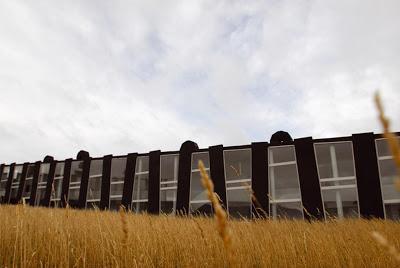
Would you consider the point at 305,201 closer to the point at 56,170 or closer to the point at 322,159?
the point at 322,159

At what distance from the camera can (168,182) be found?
12.8m

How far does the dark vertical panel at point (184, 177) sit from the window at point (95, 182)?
13.3 ft

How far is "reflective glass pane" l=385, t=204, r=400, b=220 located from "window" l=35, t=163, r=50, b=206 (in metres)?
14.6

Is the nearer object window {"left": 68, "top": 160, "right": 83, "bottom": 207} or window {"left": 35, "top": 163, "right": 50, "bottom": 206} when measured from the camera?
window {"left": 68, "top": 160, "right": 83, "bottom": 207}

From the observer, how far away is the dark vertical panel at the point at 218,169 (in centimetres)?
1150

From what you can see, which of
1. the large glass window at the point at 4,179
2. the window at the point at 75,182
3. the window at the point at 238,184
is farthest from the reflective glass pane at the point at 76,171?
the window at the point at 238,184

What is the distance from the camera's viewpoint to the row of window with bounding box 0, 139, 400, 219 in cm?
986

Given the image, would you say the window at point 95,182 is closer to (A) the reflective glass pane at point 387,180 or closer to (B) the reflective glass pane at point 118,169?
(B) the reflective glass pane at point 118,169

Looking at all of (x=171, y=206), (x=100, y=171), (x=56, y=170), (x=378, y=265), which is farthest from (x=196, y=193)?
(x=378, y=265)

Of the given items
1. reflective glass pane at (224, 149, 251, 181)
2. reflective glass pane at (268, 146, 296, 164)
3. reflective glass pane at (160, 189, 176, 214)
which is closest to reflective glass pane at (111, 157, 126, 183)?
reflective glass pane at (160, 189, 176, 214)

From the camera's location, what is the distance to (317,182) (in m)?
10.3

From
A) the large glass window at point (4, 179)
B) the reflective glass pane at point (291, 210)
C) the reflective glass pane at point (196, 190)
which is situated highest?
the large glass window at point (4, 179)

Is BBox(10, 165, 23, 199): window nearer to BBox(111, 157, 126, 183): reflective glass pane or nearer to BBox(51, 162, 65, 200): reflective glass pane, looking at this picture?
BBox(51, 162, 65, 200): reflective glass pane

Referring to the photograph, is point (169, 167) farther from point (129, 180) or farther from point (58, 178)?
point (58, 178)
